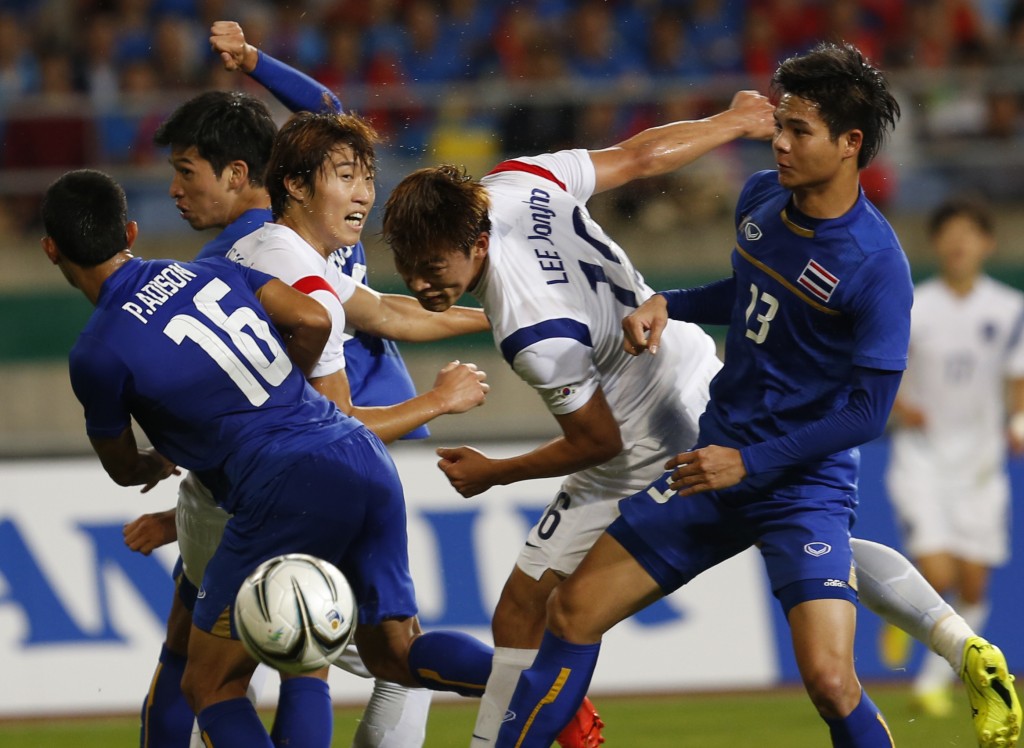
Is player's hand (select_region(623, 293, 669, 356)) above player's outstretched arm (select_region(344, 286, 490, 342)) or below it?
above

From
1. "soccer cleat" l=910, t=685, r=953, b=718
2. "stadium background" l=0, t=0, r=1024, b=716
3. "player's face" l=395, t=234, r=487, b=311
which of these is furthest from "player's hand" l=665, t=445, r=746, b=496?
"stadium background" l=0, t=0, r=1024, b=716

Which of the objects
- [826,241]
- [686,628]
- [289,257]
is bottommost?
[686,628]

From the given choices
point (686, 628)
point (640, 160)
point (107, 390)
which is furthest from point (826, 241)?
point (686, 628)

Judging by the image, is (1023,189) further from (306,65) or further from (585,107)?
(306,65)

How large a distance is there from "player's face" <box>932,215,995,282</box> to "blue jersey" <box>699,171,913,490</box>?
148 inches

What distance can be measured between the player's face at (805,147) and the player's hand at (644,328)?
1.83ft

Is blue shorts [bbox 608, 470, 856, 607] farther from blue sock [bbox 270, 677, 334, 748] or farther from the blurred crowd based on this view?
the blurred crowd

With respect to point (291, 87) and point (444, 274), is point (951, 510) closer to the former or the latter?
point (291, 87)

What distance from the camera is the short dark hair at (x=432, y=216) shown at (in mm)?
4539

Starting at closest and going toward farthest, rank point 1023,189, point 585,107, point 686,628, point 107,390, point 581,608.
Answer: point 107,390 → point 581,608 → point 686,628 → point 585,107 → point 1023,189

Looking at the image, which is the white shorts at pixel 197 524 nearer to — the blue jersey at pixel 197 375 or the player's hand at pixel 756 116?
the blue jersey at pixel 197 375

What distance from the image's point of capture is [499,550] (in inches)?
320

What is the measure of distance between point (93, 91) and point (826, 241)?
24.8 ft

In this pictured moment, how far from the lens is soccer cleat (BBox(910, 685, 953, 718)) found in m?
7.31
